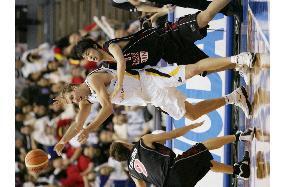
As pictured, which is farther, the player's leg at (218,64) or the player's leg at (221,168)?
the player's leg at (221,168)

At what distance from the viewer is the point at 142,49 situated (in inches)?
101

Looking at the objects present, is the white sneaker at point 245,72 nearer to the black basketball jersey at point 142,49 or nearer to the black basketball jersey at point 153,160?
the black basketball jersey at point 142,49

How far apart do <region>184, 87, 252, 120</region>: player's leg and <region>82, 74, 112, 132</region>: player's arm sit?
0.46m

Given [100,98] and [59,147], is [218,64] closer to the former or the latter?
[100,98]

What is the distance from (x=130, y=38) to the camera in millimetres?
2566

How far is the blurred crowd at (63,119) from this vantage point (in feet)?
9.48

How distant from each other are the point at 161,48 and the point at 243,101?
0.52m

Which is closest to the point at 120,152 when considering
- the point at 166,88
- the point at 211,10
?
the point at 166,88

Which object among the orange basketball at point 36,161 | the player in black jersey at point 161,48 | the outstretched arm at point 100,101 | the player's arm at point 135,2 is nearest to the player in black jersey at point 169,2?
the player's arm at point 135,2

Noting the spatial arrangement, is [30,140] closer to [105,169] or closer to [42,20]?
[105,169]

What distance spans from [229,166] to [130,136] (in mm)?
647

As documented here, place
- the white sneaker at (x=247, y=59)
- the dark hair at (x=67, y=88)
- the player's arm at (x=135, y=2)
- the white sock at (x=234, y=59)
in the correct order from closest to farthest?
the white sneaker at (x=247, y=59) < the white sock at (x=234, y=59) < the dark hair at (x=67, y=88) < the player's arm at (x=135, y=2)

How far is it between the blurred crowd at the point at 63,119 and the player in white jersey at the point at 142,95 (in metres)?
0.19

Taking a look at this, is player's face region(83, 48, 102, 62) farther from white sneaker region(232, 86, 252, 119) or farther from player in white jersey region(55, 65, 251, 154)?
white sneaker region(232, 86, 252, 119)
